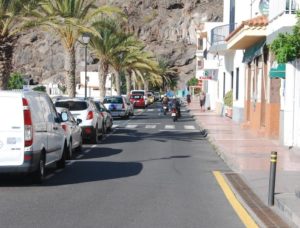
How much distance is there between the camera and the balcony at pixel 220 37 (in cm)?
4125

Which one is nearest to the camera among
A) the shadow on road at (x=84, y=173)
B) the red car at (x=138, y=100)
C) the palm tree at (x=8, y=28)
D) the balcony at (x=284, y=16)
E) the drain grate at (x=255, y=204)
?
the drain grate at (x=255, y=204)

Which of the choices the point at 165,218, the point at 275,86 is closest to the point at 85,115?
the point at 275,86

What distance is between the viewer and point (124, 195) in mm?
11172

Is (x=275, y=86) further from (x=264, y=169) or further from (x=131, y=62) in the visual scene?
(x=131, y=62)

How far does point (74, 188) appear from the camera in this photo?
1202 centimetres

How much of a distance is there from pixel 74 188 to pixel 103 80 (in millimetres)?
40791

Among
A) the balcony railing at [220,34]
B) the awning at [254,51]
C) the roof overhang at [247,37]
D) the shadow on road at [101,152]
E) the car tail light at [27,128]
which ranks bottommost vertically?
the shadow on road at [101,152]

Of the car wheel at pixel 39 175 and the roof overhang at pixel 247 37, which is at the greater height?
the roof overhang at pixel 247 37

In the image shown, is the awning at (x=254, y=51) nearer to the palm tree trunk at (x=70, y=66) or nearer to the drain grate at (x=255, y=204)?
the palm tree trunk at (x=70, y=66)

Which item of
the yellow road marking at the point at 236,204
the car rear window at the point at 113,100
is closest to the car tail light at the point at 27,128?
the yellow road marking at the point at 236,204

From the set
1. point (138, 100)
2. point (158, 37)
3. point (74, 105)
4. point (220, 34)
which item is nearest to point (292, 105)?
point (74, 105)

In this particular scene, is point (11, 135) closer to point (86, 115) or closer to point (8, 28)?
point (86, 115)

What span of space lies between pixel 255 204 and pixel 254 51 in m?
19.3

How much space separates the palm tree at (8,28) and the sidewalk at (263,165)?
805 centimetres
